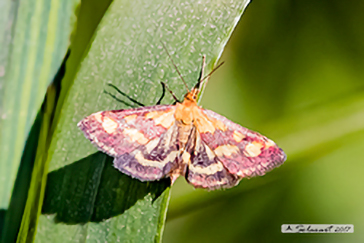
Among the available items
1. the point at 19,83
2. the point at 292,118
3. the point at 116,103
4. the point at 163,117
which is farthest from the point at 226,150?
the point at 19,83

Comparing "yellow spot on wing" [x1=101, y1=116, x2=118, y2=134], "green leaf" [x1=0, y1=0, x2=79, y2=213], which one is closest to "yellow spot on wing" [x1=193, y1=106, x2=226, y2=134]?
"yellow spot on wing" [x1=101, y1=116, x2=118, y2=134]

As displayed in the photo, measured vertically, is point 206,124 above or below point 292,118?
below

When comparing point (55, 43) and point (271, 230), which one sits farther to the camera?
point (271, 230)

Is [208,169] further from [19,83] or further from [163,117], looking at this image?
[19,83]

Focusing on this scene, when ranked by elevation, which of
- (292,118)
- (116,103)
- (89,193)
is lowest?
(89,193)

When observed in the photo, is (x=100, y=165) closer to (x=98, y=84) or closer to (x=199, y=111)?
(x=98, y=84)

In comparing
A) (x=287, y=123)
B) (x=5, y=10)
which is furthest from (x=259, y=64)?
(x=5, y=10)

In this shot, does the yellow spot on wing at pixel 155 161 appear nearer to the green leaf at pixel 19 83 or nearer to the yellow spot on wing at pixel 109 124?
the yellow spot on wing at pixel 109 124
